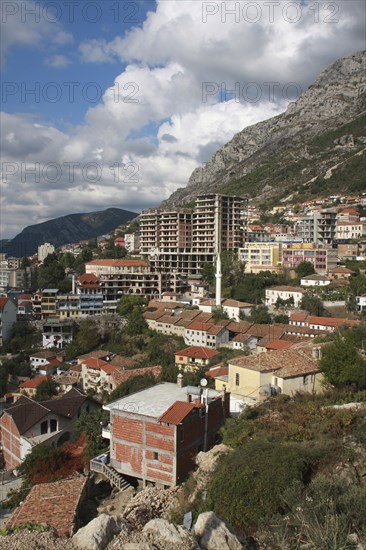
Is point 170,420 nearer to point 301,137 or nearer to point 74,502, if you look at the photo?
point 74,502

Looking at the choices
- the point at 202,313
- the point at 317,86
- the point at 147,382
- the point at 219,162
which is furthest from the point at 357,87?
the point at 147,382

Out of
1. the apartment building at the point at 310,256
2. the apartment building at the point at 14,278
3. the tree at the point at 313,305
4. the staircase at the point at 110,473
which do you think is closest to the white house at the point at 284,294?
the tree at the point at 313,305

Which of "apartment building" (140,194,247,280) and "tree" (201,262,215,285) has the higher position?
"apartment building" (140,194,247,280)

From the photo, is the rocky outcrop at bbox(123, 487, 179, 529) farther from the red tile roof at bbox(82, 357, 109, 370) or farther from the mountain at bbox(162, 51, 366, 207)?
the mountain at bbox(162, 51, 366, 207)

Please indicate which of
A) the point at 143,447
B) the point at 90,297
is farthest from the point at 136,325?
the point at 143,447

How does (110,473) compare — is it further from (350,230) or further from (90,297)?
(350,230)

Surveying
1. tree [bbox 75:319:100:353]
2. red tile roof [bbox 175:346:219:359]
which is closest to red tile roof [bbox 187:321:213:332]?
red tile roof [bbox 175:346:219:359]
